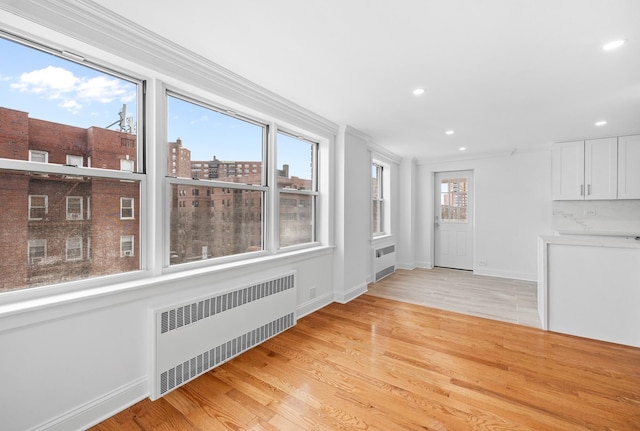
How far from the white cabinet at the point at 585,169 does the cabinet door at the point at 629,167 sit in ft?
Answer: 0.18

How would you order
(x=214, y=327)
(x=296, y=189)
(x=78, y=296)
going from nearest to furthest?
(x=78, y=296)
(x=214, y=327)
(x=296, y=189)

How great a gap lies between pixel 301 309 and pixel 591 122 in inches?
179

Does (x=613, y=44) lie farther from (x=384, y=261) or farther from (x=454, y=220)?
(x=454, y=220)

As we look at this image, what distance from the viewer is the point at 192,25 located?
5.99ft

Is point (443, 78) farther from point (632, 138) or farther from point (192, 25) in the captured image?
point (632, 138)

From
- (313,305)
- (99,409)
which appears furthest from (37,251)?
(313,305)

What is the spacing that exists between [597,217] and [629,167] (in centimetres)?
88

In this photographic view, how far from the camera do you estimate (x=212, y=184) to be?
262 centimetres

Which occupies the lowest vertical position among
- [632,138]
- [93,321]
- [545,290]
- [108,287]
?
[545,290]

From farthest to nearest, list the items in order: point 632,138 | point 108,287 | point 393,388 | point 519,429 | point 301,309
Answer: point 632,138 → point 301,309 → point 393,388 → point 108,287 → point 519,429

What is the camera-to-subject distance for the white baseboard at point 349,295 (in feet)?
13.2

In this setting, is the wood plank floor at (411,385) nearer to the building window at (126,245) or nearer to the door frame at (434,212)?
Result: the building window at (126,245)

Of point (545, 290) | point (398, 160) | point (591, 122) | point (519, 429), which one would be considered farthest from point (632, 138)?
point (519, 429)

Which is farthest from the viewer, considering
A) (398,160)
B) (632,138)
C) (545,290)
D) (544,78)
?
(398,160)
